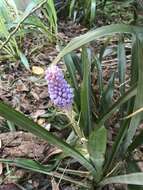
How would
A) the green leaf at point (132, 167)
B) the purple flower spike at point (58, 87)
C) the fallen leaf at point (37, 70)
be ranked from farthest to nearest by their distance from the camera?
the fallen leaf at point (37, 70), the green leaf at point (132, 167), the purple flower spike at point (58, 87)

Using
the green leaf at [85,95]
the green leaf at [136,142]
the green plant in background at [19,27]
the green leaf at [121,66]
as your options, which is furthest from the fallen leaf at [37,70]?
the green leaf at [136,142]

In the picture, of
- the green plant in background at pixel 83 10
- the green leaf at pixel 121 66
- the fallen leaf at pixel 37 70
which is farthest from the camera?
the green plant in background at pixel 83 10

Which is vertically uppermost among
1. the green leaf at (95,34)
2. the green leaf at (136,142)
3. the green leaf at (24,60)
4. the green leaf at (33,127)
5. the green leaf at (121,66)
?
the green leaf at (95,34)

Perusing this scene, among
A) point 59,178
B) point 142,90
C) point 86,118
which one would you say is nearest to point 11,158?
point 59,178

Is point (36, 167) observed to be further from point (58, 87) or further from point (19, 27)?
point (19, 27)

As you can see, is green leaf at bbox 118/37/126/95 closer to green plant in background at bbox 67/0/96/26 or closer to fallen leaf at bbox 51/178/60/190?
fallen leaf at bbox 51/178/60/190

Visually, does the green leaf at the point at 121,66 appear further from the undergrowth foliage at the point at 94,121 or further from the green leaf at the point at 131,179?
the green leaf at the point at 131,179

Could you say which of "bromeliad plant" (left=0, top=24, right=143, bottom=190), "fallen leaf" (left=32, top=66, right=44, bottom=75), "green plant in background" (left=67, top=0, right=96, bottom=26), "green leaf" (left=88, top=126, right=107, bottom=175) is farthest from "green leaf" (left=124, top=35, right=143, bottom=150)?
"green plant in background" (left=67, top=0, right=96, bottom=26)
